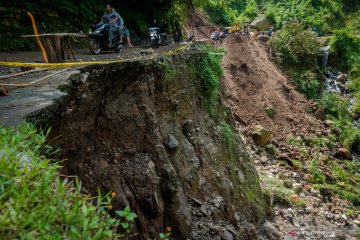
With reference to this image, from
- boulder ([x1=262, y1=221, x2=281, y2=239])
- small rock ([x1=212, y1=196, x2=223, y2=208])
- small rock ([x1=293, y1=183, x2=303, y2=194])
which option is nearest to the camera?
small rock ([x1=212, y1=196, x2=223, y2=208])

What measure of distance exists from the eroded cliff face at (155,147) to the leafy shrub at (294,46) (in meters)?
15.2

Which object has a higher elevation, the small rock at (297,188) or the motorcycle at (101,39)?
the motorcycle at (101,39)

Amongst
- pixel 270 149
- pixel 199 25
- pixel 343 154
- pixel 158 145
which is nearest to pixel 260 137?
pixel 270 149

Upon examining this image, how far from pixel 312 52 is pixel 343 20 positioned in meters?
18.2

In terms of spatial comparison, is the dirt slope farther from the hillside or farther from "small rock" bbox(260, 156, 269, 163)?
"small rock" bbox(260, 156, 269, 163)

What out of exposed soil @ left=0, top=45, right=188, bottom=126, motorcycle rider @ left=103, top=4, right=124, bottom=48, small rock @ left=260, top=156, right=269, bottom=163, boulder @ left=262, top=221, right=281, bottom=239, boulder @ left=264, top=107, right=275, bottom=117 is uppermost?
motorcycle rider @ left=103, top=4, right=124, bottom=48

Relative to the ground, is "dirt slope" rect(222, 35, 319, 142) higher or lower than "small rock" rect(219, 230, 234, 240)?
higher

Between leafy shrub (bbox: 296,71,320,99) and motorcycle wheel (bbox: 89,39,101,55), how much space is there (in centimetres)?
1468

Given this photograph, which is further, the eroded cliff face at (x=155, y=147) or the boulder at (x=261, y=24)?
the boulder at (x=261, y=24)

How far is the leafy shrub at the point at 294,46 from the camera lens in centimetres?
2153

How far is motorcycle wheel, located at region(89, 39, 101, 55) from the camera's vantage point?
9172mm

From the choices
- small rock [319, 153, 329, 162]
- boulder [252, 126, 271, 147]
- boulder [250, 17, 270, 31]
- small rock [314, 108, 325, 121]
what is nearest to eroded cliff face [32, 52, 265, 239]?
boulder [252, 126, 271, 147]

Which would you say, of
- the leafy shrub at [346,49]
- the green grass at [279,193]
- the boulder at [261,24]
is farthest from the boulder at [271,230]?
the boulder at [261,24]

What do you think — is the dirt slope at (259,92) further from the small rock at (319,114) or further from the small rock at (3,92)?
the small rock at (3,92)
